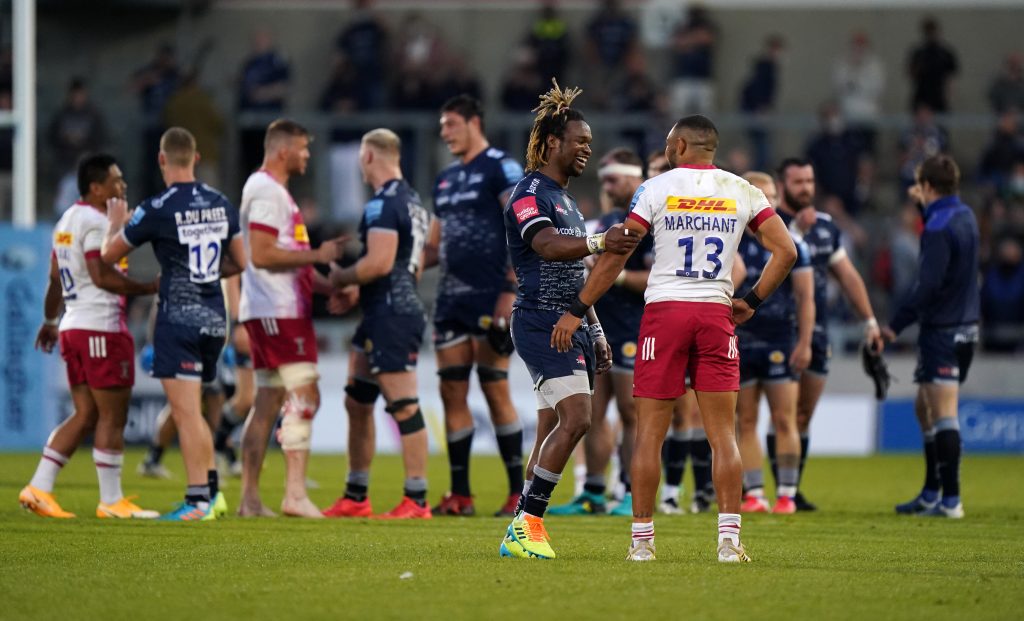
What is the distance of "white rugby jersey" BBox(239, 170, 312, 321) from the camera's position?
10.8m

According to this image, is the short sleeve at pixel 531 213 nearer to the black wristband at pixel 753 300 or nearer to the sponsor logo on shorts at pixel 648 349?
the sponsor logo on shorts at pixel 648 349

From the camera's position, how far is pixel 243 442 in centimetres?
1084

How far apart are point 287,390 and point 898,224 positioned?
46.0 ft

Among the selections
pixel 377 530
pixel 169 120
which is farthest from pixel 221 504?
pixel 169 120

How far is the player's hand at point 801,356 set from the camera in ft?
38.7

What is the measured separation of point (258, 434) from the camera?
10.8 meters

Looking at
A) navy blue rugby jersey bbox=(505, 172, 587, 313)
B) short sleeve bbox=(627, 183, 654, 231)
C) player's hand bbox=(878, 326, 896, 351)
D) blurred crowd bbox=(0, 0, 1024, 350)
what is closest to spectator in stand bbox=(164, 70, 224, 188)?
blurred crowd bbox=(0, 0, 1024, 350)

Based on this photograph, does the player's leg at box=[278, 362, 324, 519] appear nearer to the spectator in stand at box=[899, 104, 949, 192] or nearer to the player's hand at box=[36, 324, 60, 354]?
the player's hand at box=[36, 324, 60, 354]

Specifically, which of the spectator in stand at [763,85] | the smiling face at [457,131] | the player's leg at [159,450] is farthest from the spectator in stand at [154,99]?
the smiling face at [457,131]

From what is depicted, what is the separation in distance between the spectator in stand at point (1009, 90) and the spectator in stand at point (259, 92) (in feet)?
37.0

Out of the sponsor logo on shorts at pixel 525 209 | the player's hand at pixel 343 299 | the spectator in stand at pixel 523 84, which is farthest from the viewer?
the spectator in stand at pixel 523 84

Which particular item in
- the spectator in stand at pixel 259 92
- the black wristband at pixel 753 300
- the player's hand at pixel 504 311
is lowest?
the black wristband at pixel 753 300

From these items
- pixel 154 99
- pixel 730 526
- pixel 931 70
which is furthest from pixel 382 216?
pixel 931 70

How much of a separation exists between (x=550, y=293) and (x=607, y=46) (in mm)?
16274
